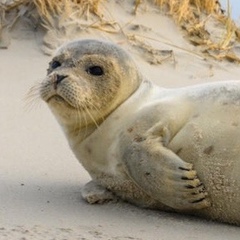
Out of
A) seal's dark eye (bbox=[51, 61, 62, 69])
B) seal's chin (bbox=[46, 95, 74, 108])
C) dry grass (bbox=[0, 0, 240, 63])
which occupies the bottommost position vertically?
seal's chin (bbox=[46, 95, 74, 108])

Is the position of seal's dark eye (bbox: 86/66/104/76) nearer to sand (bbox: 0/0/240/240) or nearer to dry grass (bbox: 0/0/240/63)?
sand (bbox: 0/0/240/240)

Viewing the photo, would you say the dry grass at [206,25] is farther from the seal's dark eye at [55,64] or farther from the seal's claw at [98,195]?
the seal's claw at [98,195]

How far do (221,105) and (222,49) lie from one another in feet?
13.5

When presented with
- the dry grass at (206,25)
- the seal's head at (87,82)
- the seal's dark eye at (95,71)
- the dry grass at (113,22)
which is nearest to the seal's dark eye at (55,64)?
the seal's head at (87,82)

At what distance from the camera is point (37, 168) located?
16.5ft

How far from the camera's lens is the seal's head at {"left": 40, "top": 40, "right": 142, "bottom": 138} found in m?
4.39

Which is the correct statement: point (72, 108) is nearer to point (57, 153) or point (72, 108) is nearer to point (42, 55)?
point (57, 153)

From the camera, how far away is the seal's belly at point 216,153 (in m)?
4.12

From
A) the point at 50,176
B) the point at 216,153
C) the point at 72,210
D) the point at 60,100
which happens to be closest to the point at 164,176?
the point at 216,153

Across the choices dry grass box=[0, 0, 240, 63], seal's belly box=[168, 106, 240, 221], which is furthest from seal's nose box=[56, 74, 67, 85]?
dry grass box=[0, 0, 240, 63]

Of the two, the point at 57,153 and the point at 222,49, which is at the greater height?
the point at 222,49

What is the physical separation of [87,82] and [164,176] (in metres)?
0.65

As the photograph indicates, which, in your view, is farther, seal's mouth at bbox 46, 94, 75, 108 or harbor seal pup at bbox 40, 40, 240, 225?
seal's mouth at bbox 46, 94, 75, 108

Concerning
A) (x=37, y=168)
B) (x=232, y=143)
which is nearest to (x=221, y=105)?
(x=232, y=143)
